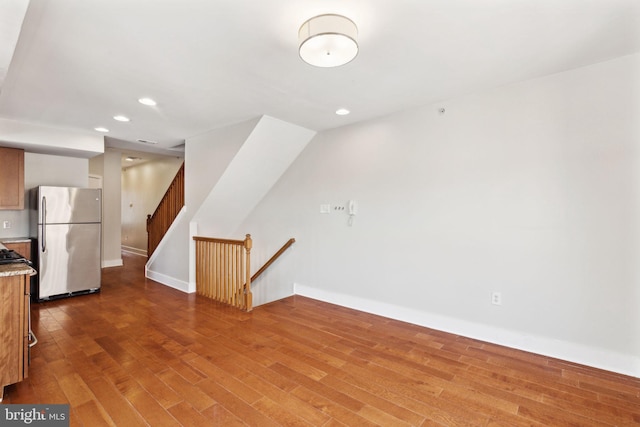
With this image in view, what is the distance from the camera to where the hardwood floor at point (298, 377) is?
192cm

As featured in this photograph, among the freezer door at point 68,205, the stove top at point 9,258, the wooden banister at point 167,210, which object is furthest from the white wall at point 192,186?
the stove top at point 9,258

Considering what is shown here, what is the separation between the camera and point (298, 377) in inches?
92.3

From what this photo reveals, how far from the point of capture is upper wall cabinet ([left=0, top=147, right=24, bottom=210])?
4.08m

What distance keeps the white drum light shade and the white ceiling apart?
0.06 meters

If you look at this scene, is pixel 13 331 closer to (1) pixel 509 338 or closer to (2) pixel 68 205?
(2) pixel 68 205

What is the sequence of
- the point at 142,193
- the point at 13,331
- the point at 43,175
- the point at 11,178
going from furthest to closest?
the point at 142,193
the point at 43,175
the point at 11,178
the point at 13,331

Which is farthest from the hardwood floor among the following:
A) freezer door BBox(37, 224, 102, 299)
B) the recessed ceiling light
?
the recessed ceiling light

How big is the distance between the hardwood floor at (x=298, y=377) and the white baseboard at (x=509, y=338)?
10 cm

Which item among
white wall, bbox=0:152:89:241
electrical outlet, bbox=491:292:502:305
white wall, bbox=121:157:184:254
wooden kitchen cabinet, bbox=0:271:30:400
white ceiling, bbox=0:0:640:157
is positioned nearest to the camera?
white ceiling, bbox=0:0:640:157

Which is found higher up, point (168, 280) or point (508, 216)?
point (508, 216)

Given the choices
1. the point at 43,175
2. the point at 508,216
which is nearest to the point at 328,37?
the point at 508,216

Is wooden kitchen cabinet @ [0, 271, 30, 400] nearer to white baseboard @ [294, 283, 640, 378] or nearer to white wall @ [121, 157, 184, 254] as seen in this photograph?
white baseboard @ [294, 283, 640, 378]

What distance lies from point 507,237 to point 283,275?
318 cm

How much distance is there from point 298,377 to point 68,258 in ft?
13.6
